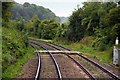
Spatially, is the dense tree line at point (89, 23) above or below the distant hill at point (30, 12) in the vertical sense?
below

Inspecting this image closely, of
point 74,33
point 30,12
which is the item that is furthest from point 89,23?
point 30,12

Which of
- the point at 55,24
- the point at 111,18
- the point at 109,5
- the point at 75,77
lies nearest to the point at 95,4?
the point at 109,5

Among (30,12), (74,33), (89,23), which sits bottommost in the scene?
(74,33)

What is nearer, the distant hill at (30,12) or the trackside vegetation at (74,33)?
the trackside vegetation at (74,33)

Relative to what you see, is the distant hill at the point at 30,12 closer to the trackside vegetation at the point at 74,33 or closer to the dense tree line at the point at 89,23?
the trackside vegetation at the point at 74,33

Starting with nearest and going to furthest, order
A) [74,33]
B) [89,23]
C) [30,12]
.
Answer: [89,23] → [74,33] → [30,12]

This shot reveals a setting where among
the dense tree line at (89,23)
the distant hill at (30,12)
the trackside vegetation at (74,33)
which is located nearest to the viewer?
the trackside vegetation at (74,33)

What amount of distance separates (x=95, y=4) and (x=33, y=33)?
121 ft

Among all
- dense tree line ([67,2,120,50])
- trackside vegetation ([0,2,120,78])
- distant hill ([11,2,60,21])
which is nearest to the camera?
trackside vegetation ([0,2,120,78])

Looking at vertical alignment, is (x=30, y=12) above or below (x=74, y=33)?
above

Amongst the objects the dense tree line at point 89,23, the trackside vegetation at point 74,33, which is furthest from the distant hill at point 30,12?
the dense tree line at point 89,23

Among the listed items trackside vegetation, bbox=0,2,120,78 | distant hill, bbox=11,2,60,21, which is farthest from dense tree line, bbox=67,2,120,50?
distant hill, bbox=11,2,60,21

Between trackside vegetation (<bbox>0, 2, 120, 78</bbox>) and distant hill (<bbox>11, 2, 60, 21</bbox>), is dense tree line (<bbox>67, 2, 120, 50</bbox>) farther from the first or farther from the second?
distant hill (<bbox>11, 2, 60, 21</bbox>)

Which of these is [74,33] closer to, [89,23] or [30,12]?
[89,23]
